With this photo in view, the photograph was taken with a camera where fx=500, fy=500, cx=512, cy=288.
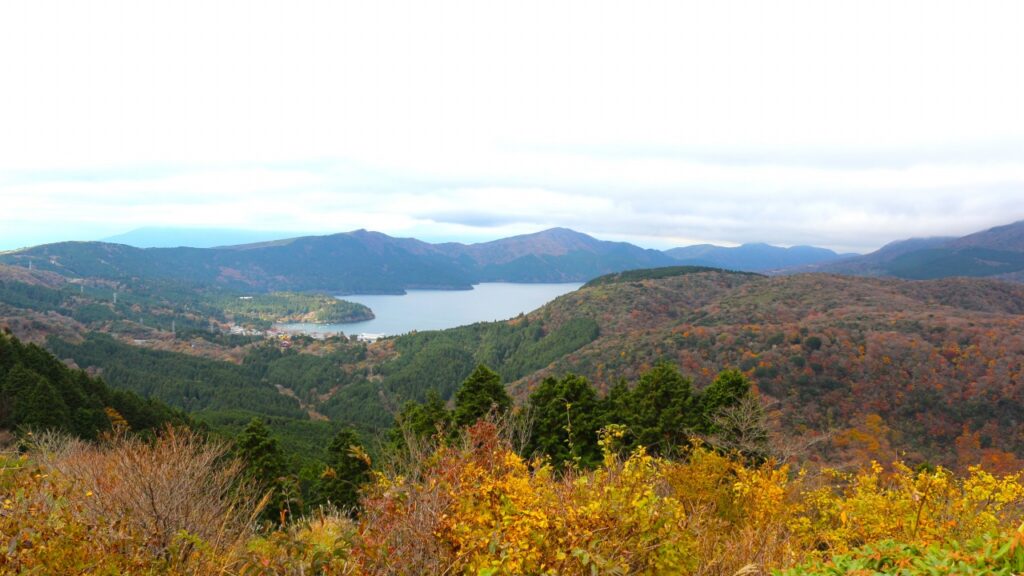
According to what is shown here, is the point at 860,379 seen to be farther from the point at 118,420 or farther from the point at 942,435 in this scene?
the point at 118,420

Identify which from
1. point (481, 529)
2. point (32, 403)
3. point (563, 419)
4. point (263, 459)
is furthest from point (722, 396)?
point (32, 403)

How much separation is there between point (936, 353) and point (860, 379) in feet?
32.8

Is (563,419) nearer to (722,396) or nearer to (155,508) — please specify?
(722,396)

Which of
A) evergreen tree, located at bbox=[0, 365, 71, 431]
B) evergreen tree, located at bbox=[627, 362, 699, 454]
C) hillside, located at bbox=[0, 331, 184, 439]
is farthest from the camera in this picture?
hillside, located at bbox=[0, 331, 184, 439]

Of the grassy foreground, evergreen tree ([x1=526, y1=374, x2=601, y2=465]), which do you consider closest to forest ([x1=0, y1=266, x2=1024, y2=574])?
the grassy foreground

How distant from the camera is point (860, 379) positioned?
44125mm

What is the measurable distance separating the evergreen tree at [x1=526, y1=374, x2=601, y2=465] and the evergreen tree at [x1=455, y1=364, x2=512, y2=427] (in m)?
1.81

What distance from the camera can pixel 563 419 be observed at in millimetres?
23906

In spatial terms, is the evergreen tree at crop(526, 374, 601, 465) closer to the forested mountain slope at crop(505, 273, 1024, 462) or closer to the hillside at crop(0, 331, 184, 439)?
the forested mountain slope at crop(505, 273, 1024, 462)

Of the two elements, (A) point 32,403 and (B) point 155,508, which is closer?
(B) point 155,508

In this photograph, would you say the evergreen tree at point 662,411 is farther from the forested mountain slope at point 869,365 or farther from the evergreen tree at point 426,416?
the forested mountain slope at point 869,365

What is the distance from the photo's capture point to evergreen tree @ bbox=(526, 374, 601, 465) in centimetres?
2309

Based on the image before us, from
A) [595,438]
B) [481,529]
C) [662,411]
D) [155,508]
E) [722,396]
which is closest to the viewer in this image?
[481,529]

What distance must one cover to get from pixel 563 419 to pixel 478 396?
4219 mm
